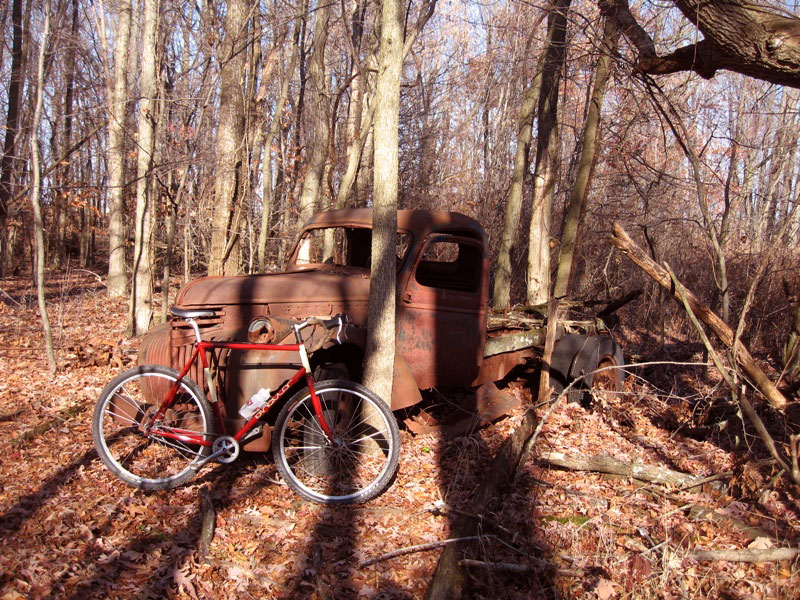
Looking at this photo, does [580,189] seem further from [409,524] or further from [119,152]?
[119,152]

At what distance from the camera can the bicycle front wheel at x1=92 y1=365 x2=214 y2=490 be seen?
4.16m

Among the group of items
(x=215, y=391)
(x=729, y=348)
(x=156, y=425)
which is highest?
(x=729, y=348)

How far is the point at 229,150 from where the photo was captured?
8.60 metres

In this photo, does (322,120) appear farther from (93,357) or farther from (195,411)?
(195,411)

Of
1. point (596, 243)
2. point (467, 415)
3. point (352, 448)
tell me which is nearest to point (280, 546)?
point (352, 448)

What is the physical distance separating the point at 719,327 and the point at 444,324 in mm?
2381

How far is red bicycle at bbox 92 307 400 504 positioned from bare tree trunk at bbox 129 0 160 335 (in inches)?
188

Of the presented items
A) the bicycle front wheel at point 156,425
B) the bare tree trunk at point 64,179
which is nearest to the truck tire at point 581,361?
the bicycle front wheel at point 156,425

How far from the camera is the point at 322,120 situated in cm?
1155

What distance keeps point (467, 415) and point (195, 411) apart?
2.66 m

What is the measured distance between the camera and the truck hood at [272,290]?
4762 millimetres

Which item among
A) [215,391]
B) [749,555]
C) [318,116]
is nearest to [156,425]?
[215,391]

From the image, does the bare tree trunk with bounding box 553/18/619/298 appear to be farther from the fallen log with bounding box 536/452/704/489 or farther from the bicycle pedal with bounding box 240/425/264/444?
the bicycle pedal with bounding box 240/425/264/444

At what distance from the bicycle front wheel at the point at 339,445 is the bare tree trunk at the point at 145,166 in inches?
213
